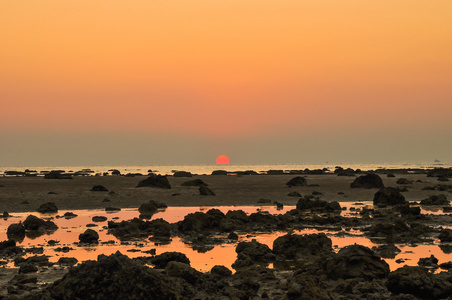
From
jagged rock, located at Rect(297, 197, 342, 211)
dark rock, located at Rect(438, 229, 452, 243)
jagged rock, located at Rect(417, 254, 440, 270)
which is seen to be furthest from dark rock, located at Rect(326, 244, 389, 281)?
jagged rock, located at Rect(297, 197, 342, 211)

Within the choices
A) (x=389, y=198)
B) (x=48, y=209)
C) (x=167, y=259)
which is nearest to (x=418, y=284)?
(x=167, y=259)

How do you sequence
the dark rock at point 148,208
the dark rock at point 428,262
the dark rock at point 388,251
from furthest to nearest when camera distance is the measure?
1. the dark rock at point 148,208
2. the dark rock at point 388,251
3. the dark rock at point 428,262

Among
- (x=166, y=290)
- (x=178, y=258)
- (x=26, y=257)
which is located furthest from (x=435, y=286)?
(x=26, y=257)

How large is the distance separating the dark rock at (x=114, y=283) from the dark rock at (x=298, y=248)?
23.7ft

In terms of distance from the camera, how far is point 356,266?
12.7 m

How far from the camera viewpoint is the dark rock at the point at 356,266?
1256cm

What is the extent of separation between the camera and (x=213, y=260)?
1559 centimetres

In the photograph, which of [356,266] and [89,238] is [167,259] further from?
[89,238]

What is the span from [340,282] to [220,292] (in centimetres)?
304

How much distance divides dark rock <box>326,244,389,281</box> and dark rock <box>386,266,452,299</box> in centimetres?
115

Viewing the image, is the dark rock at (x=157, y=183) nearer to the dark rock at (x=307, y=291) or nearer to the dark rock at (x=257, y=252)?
the dark rock at (x=257, y=252)

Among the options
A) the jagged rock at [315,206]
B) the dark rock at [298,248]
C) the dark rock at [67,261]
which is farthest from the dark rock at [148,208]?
the dark rock at [67,261]

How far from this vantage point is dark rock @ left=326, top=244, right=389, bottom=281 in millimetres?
12562

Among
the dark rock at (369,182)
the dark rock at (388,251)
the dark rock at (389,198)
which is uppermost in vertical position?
the dark rock at (369,182)
